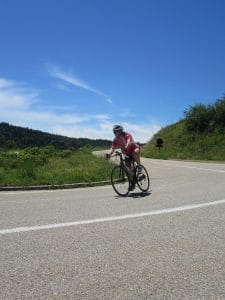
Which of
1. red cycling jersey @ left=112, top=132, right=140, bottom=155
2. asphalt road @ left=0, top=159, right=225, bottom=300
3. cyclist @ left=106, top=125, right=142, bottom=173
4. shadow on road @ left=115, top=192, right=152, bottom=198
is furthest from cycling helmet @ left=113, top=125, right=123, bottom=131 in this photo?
asphalt road @ left=0, top=159, right=225, bottom=300

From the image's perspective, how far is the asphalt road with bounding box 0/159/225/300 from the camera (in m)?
4.88

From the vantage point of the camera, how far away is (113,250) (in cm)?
630

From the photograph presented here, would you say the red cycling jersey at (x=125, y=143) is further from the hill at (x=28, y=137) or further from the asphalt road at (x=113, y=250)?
the hill at (x=28, y=137)

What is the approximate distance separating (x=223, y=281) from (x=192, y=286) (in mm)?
377

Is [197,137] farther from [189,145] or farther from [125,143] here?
[125,143]

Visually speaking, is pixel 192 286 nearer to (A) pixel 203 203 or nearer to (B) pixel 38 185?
(A) pixel 203 203

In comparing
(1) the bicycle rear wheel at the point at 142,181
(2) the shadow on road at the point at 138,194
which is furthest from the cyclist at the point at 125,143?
(2) the shadow on road at the point at 138,194

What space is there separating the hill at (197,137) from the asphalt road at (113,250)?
29.7 metres

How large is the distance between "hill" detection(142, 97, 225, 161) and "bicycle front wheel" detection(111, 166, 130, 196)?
25944 mm

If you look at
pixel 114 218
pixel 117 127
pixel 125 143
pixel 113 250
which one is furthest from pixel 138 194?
pixel 113 250

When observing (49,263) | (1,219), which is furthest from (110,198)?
(49,263)

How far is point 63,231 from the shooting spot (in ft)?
24.4

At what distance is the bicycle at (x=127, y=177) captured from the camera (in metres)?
12.5

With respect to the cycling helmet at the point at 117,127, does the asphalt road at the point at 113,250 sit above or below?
below
